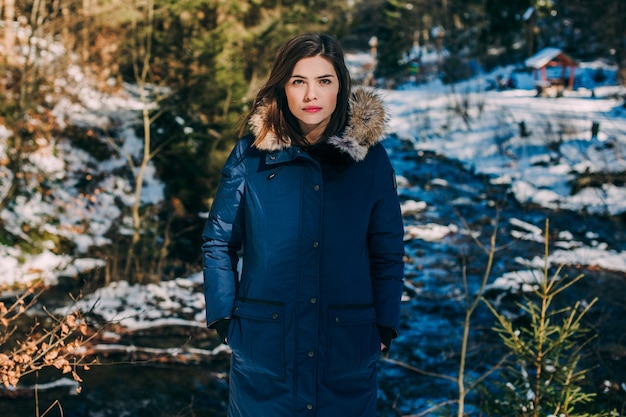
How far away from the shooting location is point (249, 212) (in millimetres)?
2285

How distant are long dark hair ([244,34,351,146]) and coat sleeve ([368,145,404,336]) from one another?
26 cm

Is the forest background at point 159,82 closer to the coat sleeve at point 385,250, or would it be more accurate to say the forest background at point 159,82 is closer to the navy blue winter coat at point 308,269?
the navy blue winter coat at point 308,269

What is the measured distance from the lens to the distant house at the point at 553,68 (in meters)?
22.7

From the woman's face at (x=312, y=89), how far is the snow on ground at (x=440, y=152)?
1005mm

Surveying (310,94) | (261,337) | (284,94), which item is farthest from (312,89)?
(261,337)

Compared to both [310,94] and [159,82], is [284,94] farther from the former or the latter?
[159,82]

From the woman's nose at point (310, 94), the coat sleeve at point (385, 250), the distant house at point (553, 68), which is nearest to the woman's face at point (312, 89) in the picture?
the woman's nose at point (310, 94)

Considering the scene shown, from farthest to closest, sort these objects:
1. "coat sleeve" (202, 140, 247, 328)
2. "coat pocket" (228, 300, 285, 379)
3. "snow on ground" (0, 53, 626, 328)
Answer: "snow on ground" (0, 53, 626, 328) → "coat sleeve" (202, 140, 247, 328) → "coat pocket" (228, 300, 285, 379)

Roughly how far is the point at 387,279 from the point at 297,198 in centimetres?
52

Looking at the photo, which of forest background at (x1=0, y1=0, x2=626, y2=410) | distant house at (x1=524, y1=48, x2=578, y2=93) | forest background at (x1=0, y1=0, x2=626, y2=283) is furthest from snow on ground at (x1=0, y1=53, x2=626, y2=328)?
distant house at (x1=524, y1=48, x2=578, y2=93)

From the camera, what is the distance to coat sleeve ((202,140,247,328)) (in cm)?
229

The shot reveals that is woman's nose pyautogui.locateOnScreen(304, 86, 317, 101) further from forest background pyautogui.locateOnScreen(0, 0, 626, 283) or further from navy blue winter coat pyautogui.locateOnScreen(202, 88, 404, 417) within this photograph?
forest background pyautogui.locateOnScreen(0, 0, 626, 283)

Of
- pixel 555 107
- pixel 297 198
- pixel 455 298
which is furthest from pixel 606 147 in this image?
pixel 297 198

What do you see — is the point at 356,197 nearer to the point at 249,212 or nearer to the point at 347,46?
the point at 249,212
